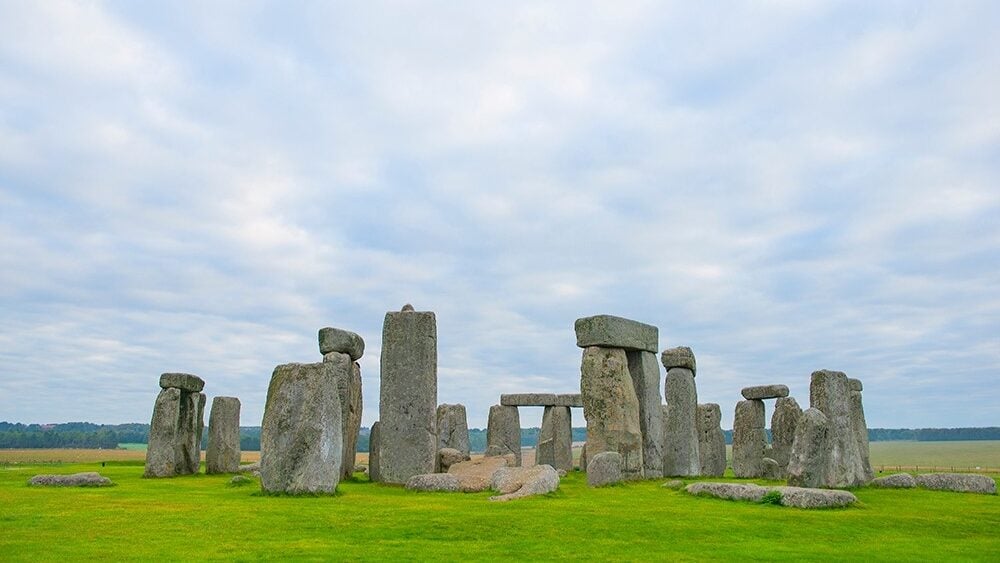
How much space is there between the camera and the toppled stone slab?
39.5ft

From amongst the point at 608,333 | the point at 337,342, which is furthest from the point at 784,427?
the point at 337,342

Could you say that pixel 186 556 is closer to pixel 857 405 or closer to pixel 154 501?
pixel 154 501

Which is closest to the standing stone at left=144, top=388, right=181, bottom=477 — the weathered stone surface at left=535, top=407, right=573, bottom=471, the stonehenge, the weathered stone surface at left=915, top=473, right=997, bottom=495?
the stonehenge

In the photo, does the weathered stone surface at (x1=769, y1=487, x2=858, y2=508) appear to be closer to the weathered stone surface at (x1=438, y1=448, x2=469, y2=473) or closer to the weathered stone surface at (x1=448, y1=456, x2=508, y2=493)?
the weathered stone surface at (x1=448, y1=456, x2=508, y2=493)

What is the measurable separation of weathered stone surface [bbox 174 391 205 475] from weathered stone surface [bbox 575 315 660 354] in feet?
36.4

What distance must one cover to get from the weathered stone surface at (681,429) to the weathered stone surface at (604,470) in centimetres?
504

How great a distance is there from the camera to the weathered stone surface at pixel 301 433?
13430mm

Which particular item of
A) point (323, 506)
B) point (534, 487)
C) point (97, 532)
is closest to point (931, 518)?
point (534, 487)

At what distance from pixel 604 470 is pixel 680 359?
6592mm

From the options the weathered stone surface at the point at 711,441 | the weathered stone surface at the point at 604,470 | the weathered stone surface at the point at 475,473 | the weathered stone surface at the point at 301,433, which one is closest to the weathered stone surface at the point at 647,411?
the weathered stone surface at the point at 604,470

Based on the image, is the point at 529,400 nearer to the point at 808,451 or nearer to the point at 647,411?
the point at 647,411

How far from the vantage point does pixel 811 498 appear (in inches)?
474

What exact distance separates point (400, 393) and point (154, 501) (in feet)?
18.6

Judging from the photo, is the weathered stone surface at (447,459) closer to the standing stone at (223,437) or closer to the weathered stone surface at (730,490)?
the weathered stone surface at (730,490)
